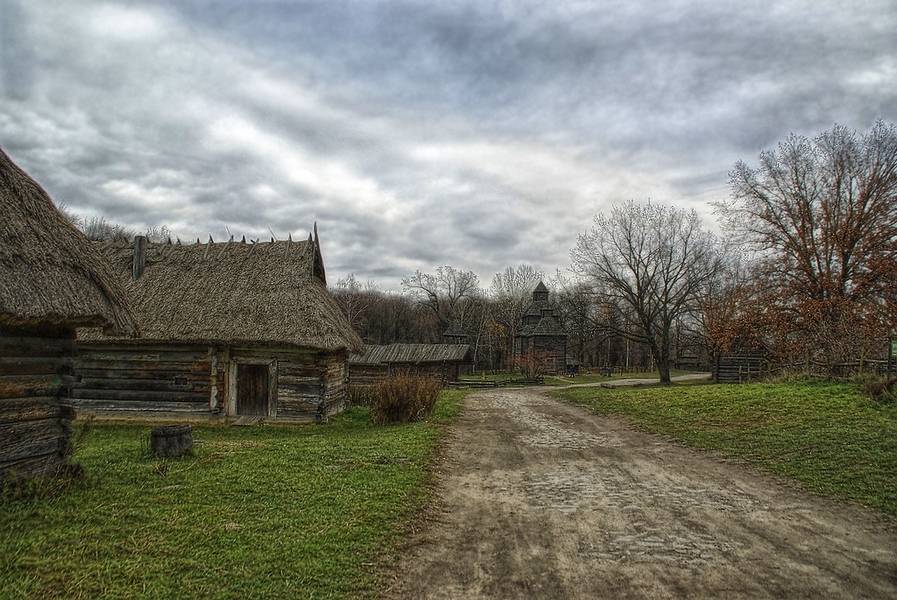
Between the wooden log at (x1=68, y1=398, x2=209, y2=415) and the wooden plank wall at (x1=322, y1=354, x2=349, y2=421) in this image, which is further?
the wooden plank wall at (x1=322, y1=354, x2=349, y2=421)

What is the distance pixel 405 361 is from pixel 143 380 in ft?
66.3

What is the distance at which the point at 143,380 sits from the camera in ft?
51.0

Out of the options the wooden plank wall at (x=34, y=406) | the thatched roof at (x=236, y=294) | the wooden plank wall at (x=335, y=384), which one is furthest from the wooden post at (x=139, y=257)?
the wooden plank wall at (x=34, y=406)

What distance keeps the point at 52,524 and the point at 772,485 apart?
32.9ft

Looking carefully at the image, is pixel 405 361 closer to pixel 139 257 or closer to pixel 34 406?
pixel 139 257

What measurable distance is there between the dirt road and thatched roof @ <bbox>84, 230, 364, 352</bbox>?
737 cm

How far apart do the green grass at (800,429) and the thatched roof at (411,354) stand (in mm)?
18406

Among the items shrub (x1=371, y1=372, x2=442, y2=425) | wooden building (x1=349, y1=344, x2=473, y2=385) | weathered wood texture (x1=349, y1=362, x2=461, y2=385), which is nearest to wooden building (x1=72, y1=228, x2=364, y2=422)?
shrub (x1=371, y1=372, x2=442, y2=425)

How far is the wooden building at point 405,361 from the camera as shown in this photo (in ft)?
113

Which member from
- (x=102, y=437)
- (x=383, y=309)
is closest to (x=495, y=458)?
(x=102, y=437)

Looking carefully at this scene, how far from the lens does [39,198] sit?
25.5ft

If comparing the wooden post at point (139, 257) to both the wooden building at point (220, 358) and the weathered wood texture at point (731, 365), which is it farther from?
the weathered wood texture at point (731, 365)

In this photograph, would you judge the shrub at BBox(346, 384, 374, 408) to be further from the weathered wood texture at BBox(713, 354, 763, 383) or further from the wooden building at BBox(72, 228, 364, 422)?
the weathered wood texture at BBox(713, 354, 763, 383)

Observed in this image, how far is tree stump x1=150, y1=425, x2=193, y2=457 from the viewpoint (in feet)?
29.9
